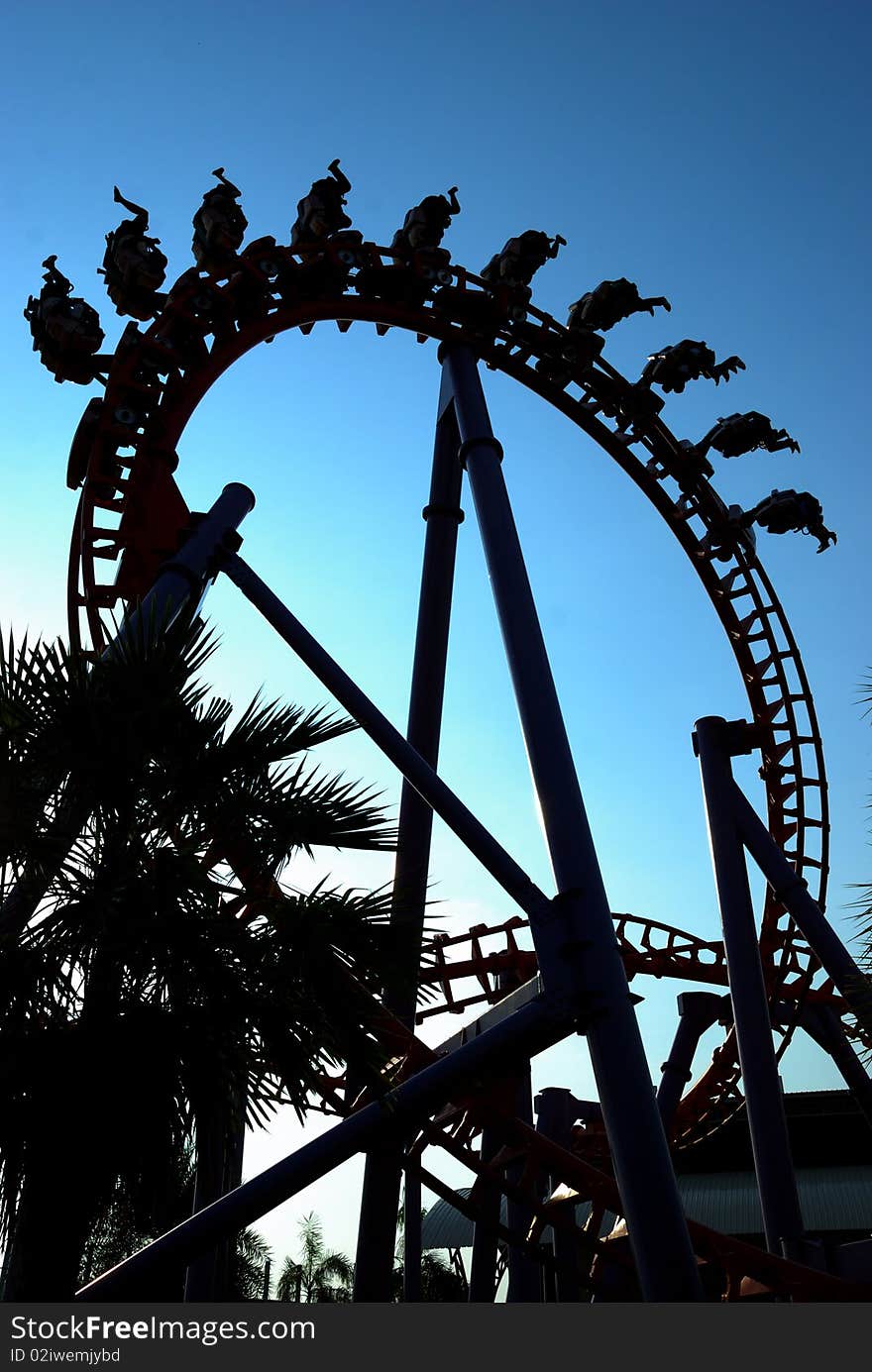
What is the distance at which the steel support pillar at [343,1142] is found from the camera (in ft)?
16.2

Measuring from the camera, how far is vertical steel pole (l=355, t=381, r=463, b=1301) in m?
5.20

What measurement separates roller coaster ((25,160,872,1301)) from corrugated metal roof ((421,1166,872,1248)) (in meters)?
11.0

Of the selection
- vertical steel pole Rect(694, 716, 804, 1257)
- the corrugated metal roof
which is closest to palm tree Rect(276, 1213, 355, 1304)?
the corrugated metal roof

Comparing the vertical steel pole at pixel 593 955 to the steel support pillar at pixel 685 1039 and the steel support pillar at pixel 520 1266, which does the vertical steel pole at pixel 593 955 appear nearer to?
→ the steel support pillar at pixel 520 1266

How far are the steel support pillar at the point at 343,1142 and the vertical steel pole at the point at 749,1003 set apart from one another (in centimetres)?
317

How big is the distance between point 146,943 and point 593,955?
119 inches

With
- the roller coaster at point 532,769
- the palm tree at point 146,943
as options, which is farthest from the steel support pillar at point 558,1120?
the palm tree at point 146,943

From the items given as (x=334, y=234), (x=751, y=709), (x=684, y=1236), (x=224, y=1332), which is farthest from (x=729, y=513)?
(x=224, y=1332)

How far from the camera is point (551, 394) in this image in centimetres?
1198

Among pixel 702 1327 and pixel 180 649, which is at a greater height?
pixel 180 649

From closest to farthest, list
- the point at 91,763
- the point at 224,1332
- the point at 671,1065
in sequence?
the point at 224,1332 < the point at 91,763 < the point at 671,1065

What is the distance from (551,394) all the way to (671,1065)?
7.07 meters

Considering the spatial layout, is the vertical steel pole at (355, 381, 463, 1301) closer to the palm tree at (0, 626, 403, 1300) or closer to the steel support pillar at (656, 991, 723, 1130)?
the palm tree at (0, 626, 403, 1300)

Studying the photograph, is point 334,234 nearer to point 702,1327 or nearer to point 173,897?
point 173,897
